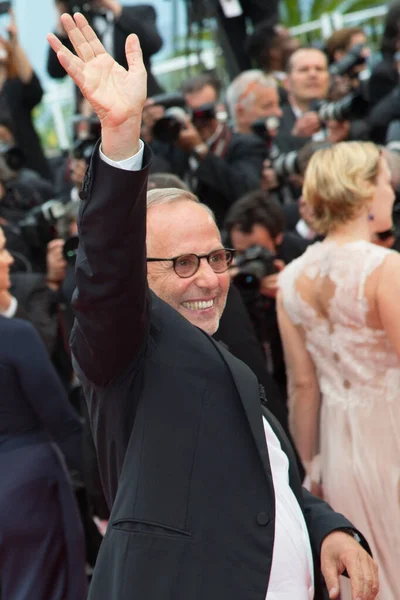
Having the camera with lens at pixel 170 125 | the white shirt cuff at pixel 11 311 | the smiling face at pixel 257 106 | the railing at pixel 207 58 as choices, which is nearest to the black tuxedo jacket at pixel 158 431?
the white shirt cuff at pixel 11 311

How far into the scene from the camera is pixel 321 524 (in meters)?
2.08

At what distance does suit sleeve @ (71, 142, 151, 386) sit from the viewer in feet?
5.57

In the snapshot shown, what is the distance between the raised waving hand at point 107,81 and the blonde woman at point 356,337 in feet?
4.90

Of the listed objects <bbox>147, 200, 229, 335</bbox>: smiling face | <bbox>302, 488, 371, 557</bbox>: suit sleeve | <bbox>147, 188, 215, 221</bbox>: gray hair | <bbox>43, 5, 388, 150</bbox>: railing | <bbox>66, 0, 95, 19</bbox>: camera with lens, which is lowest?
<bbox>43, 5, 388, 150</bbox>: railing

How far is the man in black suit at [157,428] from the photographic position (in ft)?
5.61

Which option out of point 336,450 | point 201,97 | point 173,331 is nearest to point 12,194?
point 201,97

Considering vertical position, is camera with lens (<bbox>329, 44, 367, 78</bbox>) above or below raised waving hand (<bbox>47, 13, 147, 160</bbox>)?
below

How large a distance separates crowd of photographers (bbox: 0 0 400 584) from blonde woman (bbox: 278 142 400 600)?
234mm

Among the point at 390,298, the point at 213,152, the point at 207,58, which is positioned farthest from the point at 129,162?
the point at 207,58

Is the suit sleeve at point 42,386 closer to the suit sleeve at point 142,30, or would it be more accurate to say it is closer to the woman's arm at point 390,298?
the woman's arm at point 390,298

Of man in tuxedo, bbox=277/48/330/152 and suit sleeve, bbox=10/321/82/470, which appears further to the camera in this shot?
man in tuxedo, bbox=277/48/330/152

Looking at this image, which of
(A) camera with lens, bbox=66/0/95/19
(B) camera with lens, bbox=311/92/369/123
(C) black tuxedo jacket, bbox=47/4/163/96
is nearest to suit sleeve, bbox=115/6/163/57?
(C) black tuxedo jacket, bbox=47/4/163/96

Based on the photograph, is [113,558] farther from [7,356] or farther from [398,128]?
[398,128]

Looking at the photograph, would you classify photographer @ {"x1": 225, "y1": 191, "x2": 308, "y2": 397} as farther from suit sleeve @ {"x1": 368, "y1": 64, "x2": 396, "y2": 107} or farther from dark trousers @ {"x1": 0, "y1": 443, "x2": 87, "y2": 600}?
suit sleeve @ {"x1": 368, "y1": 64, "x2": 396, "y2": 107}
